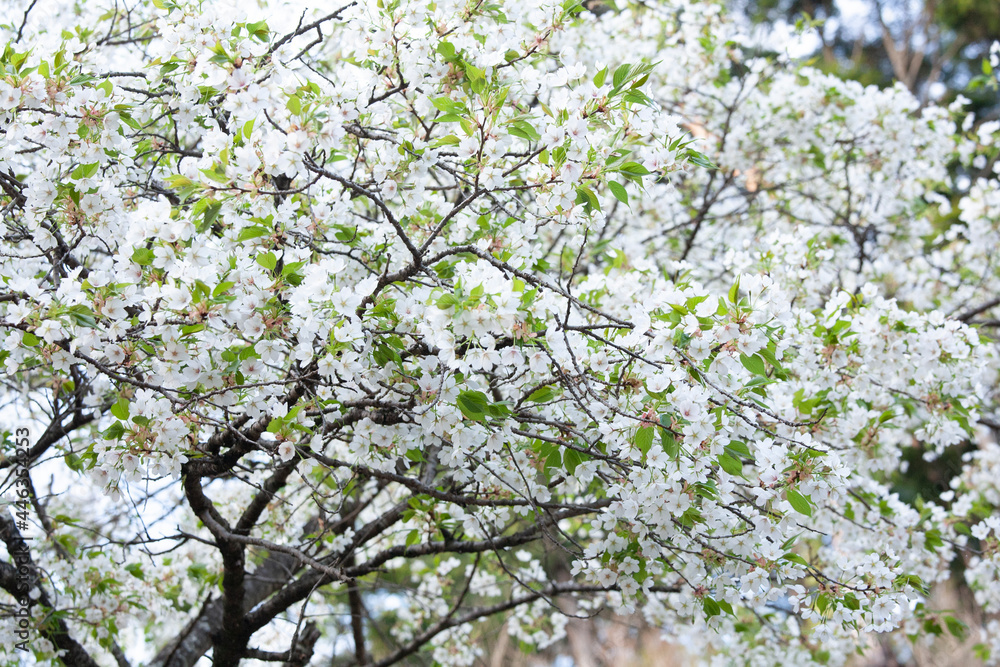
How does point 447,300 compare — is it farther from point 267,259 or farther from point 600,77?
→ point 600,77

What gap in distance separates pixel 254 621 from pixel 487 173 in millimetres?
2222

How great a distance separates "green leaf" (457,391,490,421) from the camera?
196 cm

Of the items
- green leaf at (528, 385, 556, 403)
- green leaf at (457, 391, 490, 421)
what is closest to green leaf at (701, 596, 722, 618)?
green leaf at (528, 385, 556, 403)

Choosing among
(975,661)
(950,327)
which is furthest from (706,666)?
(950,327)

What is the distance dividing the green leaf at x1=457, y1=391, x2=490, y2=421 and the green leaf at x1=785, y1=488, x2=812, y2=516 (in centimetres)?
90

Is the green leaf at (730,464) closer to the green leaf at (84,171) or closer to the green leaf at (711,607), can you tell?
the green leaf at (711,607)

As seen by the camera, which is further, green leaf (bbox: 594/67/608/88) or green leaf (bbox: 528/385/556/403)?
green leaf (bbox: 528/385/556/403)

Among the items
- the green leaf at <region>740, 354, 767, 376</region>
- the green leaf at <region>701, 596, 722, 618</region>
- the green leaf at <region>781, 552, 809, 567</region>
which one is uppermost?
the green leaf at <region>740, 354, 767, 376</region>

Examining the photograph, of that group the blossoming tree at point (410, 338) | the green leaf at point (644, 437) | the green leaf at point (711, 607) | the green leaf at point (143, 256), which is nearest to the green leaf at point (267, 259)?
the blossoming tree at point (410, 338)

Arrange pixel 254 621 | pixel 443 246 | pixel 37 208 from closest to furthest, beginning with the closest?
pixel 37 208, pixel 443 246, pixel 254 621

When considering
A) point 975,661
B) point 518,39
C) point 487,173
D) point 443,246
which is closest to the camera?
point 487,173

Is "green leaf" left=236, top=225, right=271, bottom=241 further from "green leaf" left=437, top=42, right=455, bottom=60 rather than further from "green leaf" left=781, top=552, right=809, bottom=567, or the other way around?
"green leaf" left=781, top=552, right=809, bottom=567

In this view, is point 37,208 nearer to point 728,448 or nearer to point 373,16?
point 373,16

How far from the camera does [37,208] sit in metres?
2.19
